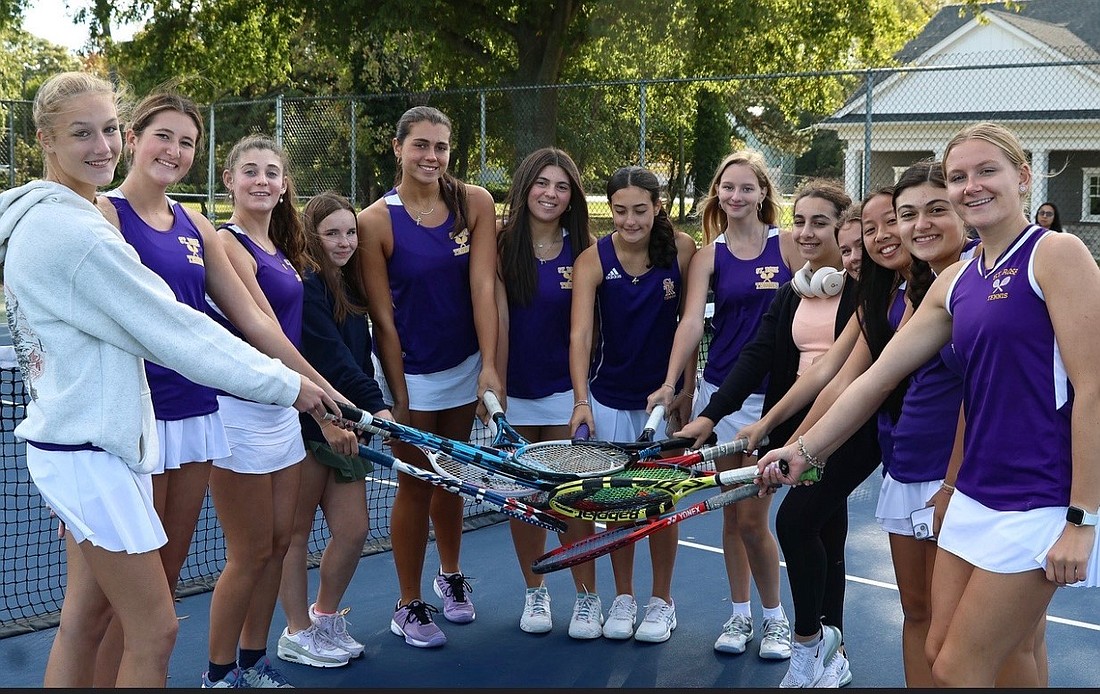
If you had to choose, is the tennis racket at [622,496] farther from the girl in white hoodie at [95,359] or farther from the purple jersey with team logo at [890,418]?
the girl in white hoodie at [95,359]

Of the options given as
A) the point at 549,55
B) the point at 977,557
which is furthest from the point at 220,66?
the point at 977,557

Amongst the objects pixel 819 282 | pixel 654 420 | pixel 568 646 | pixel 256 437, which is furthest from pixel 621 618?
pixel 256 437

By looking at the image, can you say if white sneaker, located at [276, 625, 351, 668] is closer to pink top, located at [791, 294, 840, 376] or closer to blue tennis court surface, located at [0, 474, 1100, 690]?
blue tennis court surface, located at [0, 474, 1100, 690]

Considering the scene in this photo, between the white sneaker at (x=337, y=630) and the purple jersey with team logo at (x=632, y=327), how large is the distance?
52.6 inches

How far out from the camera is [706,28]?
17.5 metres

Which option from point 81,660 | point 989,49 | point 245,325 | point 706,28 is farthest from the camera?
point 989,49

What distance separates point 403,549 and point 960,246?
2.49m

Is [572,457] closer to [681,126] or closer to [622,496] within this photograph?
[622,496]

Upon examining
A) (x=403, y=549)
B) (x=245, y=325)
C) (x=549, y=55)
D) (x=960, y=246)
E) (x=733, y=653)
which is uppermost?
(x=549, y=55)

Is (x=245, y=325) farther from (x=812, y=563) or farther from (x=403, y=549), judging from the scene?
(x=812, y=563)

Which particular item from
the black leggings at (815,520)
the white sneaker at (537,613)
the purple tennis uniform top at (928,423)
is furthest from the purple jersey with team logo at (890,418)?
the white sneaker at (537,613)

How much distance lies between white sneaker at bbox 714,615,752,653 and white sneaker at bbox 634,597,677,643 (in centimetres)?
20

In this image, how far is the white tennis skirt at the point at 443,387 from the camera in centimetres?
445

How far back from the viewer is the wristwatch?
235 cm
